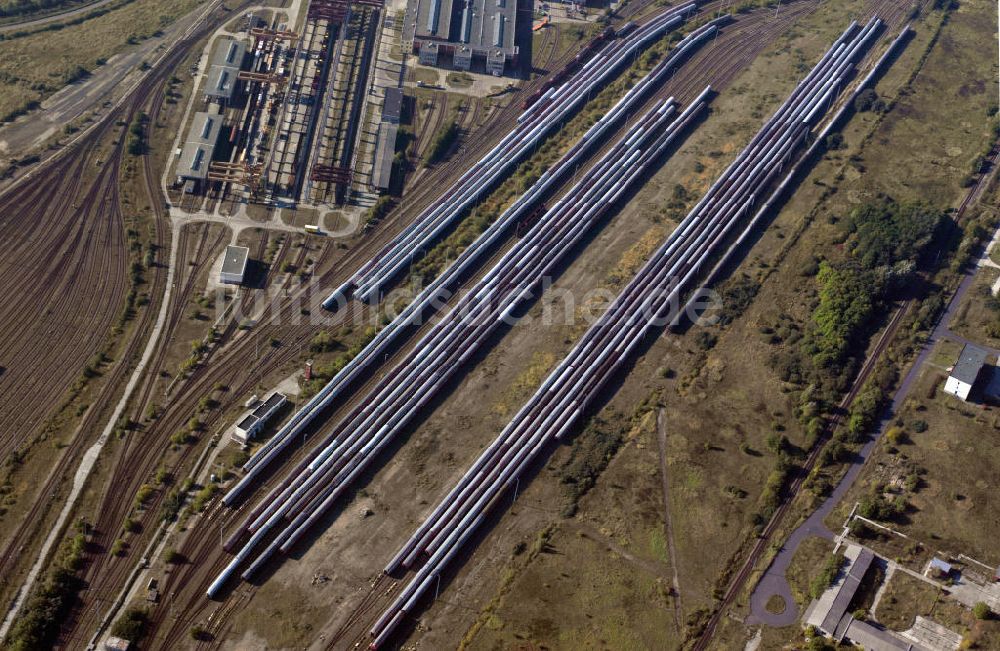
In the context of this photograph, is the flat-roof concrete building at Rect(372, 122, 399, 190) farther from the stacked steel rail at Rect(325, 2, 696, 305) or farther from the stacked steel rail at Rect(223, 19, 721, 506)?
the stacked steel rail at Rect(223, 19, 721, 506)

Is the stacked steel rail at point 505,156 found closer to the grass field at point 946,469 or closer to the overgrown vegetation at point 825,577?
the overgrown vegetation at point 825,577

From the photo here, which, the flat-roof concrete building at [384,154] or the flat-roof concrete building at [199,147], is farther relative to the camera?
the flat-roof concrete building at [384,154]

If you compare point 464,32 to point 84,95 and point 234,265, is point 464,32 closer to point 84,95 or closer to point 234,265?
point 84,95

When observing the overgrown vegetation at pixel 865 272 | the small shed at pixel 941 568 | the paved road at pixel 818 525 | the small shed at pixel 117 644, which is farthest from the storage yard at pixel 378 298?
the small shed at pixel 941 568

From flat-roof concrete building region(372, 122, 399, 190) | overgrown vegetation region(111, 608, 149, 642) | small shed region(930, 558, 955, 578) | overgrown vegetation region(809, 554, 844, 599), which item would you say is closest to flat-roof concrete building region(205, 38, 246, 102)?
flat-roof concrete building region(372, 122, 399, 190)

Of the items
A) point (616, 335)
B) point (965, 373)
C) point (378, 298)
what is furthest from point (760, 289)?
point (378, 298)

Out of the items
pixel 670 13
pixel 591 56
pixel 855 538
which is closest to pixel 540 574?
pixel 855 538
